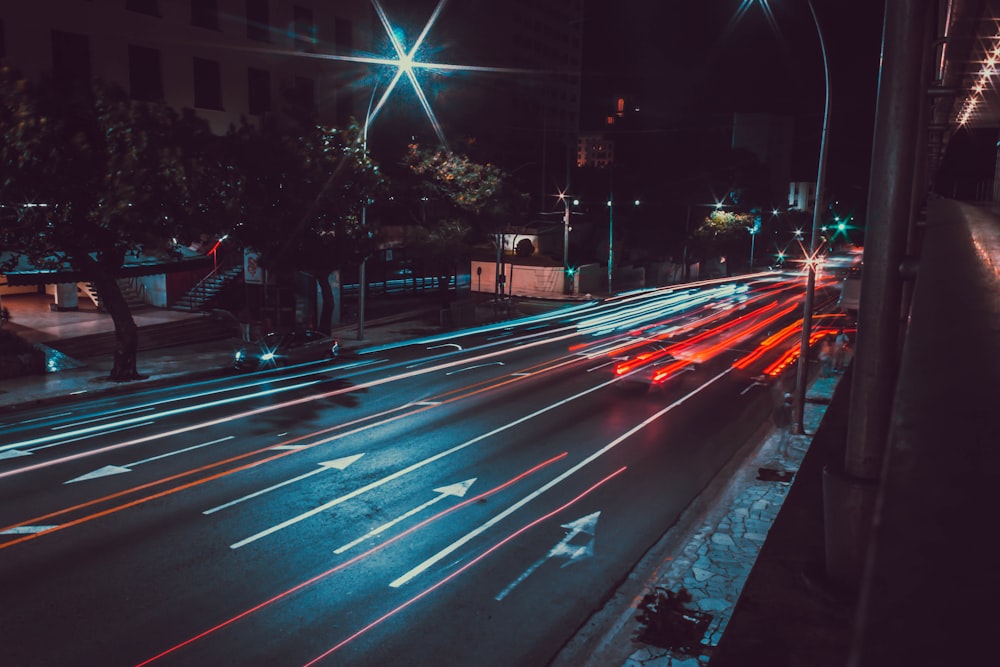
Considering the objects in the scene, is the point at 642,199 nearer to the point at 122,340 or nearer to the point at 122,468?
the point at 122,340

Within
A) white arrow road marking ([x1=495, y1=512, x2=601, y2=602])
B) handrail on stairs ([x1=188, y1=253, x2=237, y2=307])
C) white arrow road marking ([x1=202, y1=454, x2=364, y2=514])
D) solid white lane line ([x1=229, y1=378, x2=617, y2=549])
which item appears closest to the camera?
white arrow road marking ([x1=495, y1=512, x2=601, y2=602])

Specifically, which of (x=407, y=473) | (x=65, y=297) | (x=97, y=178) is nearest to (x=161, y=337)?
(x=65, y=297)

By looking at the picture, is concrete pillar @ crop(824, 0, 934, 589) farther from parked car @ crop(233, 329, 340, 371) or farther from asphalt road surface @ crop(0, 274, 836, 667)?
parked car @ crop(233, 329, 340, 371)

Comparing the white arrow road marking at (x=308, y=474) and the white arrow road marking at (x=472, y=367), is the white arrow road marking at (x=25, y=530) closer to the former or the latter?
the white arrow road marking at (x=308, y=474)

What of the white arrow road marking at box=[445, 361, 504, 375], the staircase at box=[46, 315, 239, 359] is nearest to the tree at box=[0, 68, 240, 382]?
the staircase at box=[46, 315, 239, 359]

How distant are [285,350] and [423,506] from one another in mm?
14631

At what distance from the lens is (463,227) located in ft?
125

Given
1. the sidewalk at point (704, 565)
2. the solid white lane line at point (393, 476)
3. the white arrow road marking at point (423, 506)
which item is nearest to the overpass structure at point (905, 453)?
the sidewalk at point (704, 565)

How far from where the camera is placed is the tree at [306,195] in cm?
2667

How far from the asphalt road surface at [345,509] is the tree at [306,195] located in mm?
5502

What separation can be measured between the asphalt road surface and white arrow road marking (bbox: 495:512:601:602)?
0.04 m

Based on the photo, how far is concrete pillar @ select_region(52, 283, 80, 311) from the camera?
3434cm

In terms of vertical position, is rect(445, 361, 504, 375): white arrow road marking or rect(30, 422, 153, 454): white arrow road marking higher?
rect(30, 422, 153, 454): white arrow road marking

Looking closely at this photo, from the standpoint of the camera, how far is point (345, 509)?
1281cm
